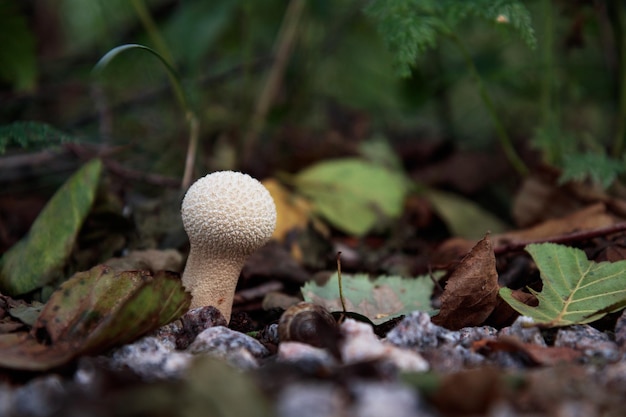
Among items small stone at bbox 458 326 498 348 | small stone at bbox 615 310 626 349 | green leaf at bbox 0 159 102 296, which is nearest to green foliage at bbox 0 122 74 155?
green leaf at bbox 0 159 102 296

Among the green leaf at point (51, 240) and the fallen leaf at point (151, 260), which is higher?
the green leaf at point (51, 240)

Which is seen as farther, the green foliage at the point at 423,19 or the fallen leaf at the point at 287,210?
the fallen leaf at the point at 287,210

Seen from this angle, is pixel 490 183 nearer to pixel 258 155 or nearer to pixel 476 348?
pixel 258 155

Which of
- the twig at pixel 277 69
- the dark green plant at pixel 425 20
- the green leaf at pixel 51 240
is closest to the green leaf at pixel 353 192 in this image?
the twig at pixel 277 69

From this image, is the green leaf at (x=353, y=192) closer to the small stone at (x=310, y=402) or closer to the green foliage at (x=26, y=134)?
the green foliage at (x=26, y=134)

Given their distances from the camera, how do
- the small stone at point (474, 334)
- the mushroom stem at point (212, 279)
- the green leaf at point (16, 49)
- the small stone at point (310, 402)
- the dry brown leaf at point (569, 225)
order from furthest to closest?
the green leaf at point (16, 49) → the dry brown leaf at point (569, 225) → the mushroom stem at point (212, 279) → the small stone at point (474, 334) → the small stone at point (310, 402)

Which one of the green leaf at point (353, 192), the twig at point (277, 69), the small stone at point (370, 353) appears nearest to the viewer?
the small stone at point (370, 353)

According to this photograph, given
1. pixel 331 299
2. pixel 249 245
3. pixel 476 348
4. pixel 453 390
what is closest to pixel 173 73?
pixel 249 245
